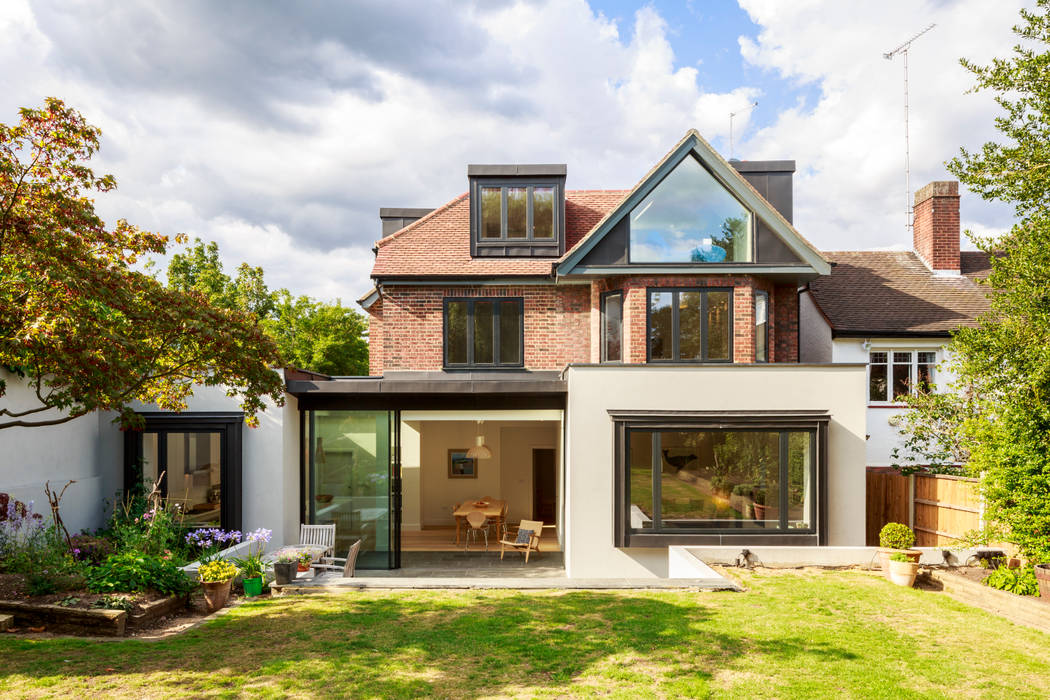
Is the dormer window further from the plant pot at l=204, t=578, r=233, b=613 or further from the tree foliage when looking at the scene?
the tree foliage

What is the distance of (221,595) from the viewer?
9.01 meters

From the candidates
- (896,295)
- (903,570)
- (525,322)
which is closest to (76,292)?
(525,322)

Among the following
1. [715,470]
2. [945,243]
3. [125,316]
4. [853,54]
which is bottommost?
[715,470]

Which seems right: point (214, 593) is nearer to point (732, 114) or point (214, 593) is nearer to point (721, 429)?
point (721, 429)

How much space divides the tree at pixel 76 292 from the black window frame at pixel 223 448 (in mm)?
5087

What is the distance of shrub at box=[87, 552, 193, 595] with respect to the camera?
8.49 metres

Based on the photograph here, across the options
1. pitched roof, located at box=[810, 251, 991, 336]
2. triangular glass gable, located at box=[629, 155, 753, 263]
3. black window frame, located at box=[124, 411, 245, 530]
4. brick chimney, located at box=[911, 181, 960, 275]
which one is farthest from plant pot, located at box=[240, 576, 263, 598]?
brick chimney, located at box=[911, 181, 960, 275]

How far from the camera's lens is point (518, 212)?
632 inches

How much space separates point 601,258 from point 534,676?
9.53 metres

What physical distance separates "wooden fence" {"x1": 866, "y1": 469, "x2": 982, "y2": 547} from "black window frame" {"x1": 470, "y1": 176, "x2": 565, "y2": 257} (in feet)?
33.5

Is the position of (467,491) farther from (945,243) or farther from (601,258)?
(945,243)

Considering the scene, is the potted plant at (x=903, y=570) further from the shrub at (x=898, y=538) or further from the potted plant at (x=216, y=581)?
the potted plant at (x=216, y=581)

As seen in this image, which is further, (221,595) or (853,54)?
(853,54)

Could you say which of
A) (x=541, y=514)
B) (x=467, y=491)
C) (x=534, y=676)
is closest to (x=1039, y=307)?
(x=534, y=676)
